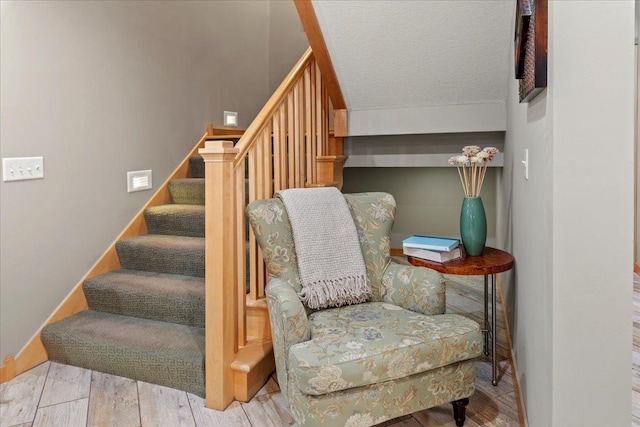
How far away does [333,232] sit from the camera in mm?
2281

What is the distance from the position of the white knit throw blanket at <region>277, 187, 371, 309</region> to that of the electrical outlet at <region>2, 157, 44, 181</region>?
133 cm

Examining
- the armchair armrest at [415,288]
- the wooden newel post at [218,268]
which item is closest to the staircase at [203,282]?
the wooden newel post at [218,268]

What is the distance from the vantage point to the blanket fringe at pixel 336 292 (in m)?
2.14

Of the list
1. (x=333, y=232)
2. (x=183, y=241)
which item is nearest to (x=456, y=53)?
(x=333, y=232)

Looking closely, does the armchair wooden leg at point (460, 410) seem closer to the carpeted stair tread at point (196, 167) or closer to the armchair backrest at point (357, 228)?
the armchair backrest at point (357, 228)

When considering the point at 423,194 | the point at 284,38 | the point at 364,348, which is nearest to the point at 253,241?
the point at 364,348

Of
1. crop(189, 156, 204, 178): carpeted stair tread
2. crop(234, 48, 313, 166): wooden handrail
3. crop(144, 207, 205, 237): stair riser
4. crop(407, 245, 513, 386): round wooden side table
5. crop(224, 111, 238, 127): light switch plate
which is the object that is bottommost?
crop(407, 245, 513, 386): round wooden side table

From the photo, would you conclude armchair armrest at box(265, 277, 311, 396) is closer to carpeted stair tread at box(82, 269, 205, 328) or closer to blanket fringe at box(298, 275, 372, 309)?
blanket fringe at box(298, 275, 372, 309)

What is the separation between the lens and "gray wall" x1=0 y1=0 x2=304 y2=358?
2.46 m

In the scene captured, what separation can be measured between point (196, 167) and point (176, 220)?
0.67 meters

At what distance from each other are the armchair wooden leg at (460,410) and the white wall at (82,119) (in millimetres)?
2157

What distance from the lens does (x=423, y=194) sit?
508 cm

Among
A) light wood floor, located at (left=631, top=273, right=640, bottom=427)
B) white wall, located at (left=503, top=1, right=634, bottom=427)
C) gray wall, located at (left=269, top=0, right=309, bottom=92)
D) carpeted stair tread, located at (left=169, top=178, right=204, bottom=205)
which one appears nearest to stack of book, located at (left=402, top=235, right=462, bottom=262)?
light wood floor, located at (left=631, top=273, right=640, bottom=427)

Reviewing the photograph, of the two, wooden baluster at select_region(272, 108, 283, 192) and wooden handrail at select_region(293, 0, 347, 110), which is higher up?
wooden handrail at select_region(293, 0, 347, 110)
